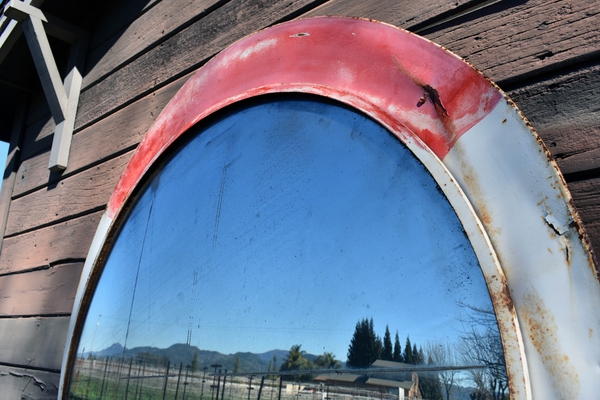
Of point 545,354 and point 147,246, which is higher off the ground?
point 147,246

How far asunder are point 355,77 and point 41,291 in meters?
1.32

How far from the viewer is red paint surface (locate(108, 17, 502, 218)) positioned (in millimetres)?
650

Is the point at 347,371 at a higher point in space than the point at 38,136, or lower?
lower

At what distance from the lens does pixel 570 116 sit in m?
0.64

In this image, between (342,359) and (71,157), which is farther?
(71,157)

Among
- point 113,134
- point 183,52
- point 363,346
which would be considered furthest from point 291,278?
point 113,134

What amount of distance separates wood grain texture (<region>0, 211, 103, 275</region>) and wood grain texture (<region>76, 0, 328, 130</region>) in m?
0.38

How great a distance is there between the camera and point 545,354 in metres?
0.50

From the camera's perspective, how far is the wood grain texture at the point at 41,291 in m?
1.46

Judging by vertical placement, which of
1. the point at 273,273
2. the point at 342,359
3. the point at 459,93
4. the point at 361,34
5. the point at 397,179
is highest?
the point at 361,34

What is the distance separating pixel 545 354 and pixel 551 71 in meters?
0.39

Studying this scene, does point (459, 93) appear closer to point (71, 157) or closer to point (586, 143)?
point (586, 143)

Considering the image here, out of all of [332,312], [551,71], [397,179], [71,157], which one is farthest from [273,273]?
[71,157]

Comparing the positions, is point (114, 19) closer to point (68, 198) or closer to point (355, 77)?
point (68, 198)
